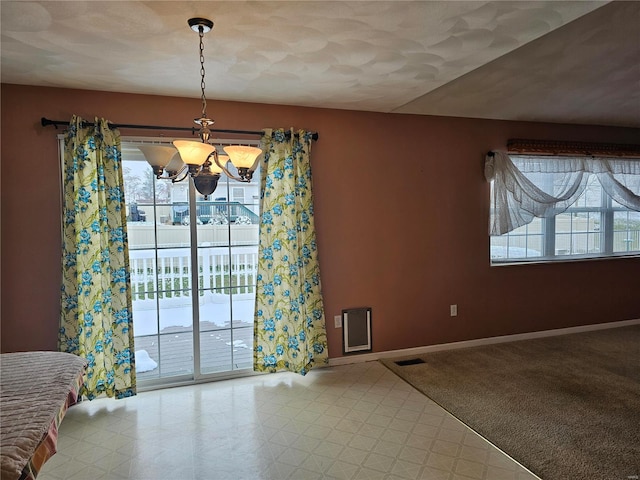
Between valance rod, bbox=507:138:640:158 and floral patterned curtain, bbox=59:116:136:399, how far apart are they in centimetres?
385

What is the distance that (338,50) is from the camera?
Result: 240 cm

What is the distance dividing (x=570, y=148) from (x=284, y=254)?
3467 mm

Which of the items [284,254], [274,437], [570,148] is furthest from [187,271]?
[570,148]

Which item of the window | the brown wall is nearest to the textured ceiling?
the brown wall

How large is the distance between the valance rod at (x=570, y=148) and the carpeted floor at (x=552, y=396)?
204 centimetres

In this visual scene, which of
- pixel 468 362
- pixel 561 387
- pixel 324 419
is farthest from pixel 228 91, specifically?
pixel 561 387

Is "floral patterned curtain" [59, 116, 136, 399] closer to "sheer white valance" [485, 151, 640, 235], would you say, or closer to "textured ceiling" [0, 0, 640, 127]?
"textured ceiling" [0, 0, 640, 127]

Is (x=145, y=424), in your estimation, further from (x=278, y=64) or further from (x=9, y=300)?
(x=278, y=64)

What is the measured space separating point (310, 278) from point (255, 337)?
68 centimetres

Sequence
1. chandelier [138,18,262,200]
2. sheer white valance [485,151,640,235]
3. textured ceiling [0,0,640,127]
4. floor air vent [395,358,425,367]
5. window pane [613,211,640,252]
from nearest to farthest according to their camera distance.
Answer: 1. chandelier [138,18,262,200]
2. textured ceiling [0,0,640,127]
3. floor air vent [395,358,425,367]
4. sheer white valance [485,151,640,235]
5. window pane [613,211,640,252]

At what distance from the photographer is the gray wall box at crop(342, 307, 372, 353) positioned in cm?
384

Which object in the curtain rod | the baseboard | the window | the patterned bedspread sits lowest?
the baseboard

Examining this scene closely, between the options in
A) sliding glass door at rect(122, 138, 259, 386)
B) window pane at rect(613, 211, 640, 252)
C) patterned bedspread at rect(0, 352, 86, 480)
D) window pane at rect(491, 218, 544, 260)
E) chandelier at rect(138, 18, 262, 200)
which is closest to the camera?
patterned bedspread at rect(0, 352, 86, 480)

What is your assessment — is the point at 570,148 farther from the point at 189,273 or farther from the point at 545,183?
the point at 189,273
